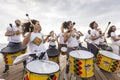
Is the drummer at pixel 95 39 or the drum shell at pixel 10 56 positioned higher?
the drummer at pixel 95 39

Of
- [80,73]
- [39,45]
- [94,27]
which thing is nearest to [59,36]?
[94,27]

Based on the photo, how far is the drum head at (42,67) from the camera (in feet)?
8.14

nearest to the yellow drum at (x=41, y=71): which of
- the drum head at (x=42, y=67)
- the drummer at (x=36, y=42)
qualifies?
the drum head at (x=42, y=67)

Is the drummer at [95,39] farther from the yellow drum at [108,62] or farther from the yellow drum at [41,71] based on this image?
the yellow drum at [41,71]

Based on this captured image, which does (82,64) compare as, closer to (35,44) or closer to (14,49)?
(35,44)

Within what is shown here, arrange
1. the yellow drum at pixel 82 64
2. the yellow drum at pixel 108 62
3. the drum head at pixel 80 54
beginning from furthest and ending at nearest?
the yellow drum at pixel 108 62 < the drum head at pixel 80 54 < the yellow drum at pixel 82 64

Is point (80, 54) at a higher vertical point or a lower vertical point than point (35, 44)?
lower

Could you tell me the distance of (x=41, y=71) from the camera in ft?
8.36

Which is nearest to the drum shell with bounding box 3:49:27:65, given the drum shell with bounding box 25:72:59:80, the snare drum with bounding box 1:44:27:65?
the snare drum with bounding box 1:44:27:65

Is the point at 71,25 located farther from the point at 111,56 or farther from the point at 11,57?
the point at 11,57

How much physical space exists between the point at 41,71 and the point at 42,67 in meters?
0.12

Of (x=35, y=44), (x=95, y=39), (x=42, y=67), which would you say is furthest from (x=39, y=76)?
(x=95, y=39)

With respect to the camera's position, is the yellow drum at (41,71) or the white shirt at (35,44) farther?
the white shirt at (35,44)

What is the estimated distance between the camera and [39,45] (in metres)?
3.02
